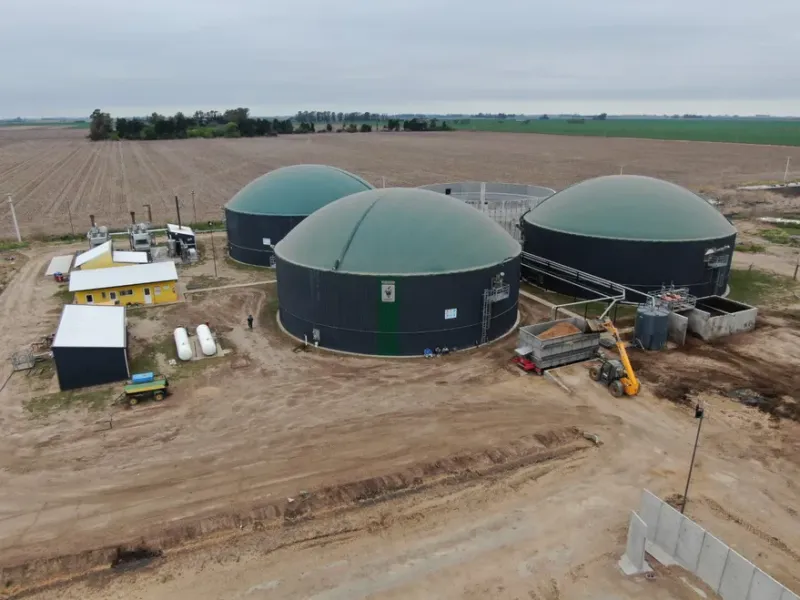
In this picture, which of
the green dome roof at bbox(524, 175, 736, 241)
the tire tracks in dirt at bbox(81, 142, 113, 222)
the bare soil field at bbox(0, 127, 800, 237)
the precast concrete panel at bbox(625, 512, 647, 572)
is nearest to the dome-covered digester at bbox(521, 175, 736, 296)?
the green dome roof at bbox(524, 175, 736, 241)

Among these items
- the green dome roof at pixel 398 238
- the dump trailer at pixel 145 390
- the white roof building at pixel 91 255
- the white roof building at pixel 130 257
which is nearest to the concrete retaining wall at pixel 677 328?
the green dome roof at pixel 398 238

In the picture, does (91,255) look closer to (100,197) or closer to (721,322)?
(721,322)

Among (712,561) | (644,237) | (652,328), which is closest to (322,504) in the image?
(712,561)

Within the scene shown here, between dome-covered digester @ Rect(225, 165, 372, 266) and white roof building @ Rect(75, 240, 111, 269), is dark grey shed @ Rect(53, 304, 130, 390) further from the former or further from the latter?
dome-covered digester @ Rect(225, 165, 372, 266)

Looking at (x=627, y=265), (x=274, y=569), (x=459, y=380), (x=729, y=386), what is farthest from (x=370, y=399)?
(x=627, y=265)

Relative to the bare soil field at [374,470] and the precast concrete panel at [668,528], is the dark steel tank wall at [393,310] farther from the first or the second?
the precast concrete panel at [668,528]

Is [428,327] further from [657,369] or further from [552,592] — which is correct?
[552,592]
